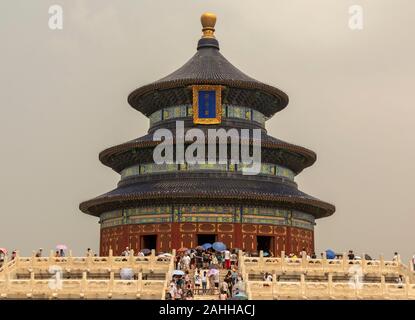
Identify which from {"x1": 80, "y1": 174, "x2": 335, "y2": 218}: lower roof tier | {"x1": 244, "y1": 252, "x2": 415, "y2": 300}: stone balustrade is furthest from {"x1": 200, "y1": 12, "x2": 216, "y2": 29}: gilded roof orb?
{"x1": 244, "y1": 252, "x2": 415, "y2": 300}: stone balustrade

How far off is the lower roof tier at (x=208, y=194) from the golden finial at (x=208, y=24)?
13.1 m

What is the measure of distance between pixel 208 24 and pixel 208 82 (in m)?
7.30

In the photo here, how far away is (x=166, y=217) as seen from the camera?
57.4 metres

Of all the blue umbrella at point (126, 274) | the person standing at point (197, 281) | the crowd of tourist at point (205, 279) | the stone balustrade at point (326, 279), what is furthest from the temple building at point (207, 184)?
the person standing at point (197, 281)

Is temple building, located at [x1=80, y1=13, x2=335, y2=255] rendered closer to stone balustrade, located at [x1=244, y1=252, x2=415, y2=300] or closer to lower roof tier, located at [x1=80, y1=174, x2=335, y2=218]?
lower roof tier, located at [x1=80, y1=174, x2=335, y2=218]

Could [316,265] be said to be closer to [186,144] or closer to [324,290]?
[324,290]

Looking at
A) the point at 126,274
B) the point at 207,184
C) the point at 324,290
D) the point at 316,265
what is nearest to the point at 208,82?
the point at 207,184

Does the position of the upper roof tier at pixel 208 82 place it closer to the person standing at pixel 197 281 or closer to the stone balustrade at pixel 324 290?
the person standing at pixel 197 281

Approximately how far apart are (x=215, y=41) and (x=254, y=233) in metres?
16.6

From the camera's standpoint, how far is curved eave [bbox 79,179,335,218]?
2211 inches

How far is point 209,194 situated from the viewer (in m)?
55.8

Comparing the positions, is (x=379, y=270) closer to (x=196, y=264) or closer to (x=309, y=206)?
(x=196, y=264)

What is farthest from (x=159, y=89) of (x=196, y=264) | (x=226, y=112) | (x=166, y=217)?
(x=196, y=264)

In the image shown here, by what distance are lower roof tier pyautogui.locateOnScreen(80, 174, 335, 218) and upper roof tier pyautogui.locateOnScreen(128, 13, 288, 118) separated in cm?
639
